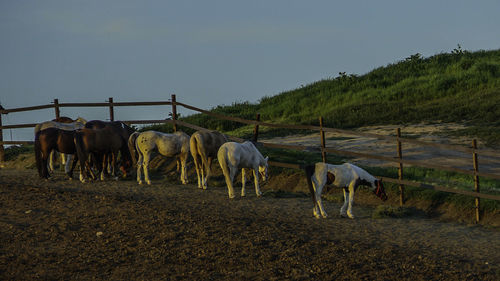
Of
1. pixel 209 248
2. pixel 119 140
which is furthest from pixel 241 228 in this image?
pixel 119 140

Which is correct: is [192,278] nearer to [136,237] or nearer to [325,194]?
[136,237]

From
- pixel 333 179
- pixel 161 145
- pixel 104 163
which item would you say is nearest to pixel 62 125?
pixel 104 163

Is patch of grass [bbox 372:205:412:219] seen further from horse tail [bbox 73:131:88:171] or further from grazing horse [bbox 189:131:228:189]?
horse tail [bbox 73:131:88:171]

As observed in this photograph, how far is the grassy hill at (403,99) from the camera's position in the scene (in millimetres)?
27781

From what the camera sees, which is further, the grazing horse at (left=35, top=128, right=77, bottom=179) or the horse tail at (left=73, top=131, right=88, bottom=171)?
the grazing horse at (left=35, top=128, right=77, bottom=179)

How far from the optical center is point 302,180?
17.4 m

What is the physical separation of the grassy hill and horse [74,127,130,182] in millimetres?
11861

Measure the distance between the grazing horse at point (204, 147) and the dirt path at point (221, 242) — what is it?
1.69 metres

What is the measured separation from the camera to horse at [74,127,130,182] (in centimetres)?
1816

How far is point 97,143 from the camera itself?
59.9ft

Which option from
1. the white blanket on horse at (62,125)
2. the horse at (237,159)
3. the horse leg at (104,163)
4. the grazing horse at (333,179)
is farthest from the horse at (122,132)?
the grazing horse at (333,179)

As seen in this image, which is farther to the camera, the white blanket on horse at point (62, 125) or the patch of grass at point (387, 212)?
the white blanket on horse at point (62, 125)

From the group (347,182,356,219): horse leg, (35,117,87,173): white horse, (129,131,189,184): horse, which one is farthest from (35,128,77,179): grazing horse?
(347,182,356,219): horse leg

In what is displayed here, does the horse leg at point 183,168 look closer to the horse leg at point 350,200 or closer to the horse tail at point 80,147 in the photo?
the horse tail at point 80,147
